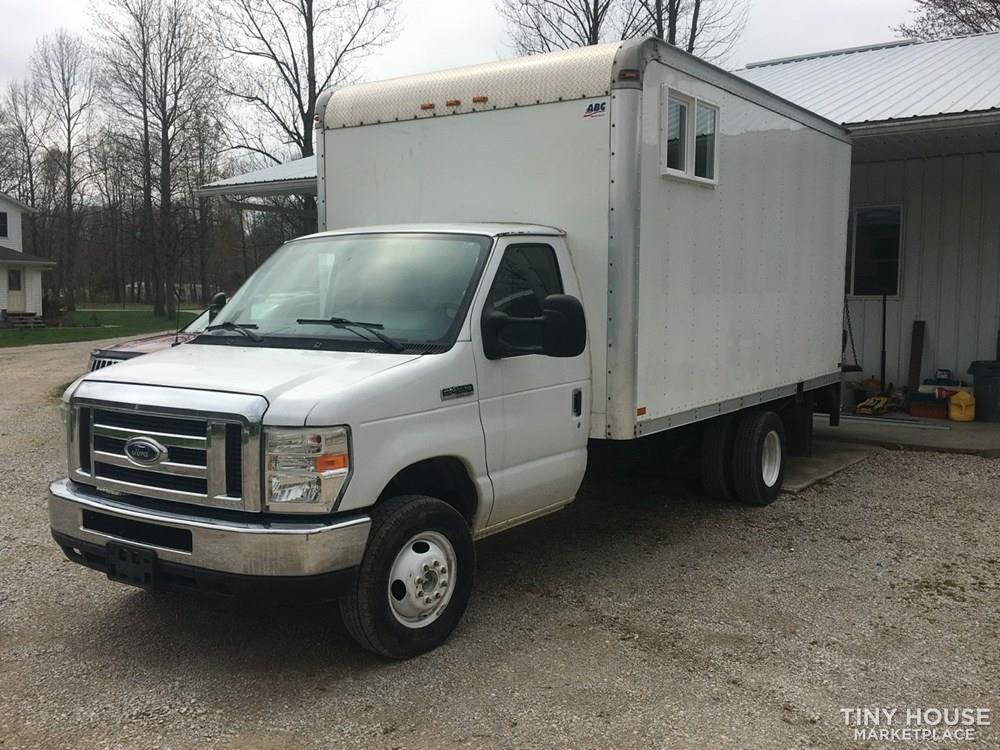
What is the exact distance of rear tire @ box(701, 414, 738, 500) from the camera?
24.4 ft

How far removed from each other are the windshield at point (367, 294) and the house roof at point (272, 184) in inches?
354

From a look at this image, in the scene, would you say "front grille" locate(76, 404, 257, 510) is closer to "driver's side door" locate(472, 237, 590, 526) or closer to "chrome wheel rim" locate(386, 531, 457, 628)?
"chrome wheel rim" locate(386, 531, 457, 628)

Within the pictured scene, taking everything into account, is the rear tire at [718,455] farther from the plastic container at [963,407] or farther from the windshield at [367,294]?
the plastic container at [963,407]

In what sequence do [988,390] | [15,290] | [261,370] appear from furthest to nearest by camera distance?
[15,290], [988,390], [261,370]

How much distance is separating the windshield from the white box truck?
2 centimetres

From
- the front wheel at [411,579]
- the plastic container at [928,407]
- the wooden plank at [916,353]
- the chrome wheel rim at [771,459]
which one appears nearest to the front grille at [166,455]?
the front wheel at [411,579]

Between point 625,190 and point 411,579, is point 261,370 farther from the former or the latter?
point 625,190

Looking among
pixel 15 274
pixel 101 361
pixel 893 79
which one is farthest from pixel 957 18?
pixel 15 274

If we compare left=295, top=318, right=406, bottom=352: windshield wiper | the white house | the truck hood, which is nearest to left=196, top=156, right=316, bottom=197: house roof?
left=295, top=318, right=406, bottom=352: windshield wiper

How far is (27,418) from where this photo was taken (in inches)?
502

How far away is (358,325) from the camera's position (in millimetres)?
4875

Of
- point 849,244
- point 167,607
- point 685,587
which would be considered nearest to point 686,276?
point 685,587

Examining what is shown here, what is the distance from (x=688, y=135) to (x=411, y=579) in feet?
11.5

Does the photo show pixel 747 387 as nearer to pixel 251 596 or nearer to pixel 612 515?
pixel 612 515
